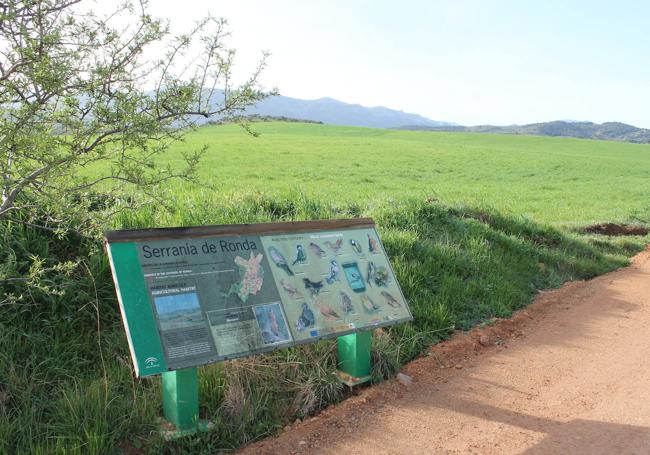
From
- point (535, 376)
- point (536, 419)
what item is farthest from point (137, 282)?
point (535, 376)

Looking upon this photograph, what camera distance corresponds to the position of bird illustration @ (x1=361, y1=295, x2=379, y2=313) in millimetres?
4637

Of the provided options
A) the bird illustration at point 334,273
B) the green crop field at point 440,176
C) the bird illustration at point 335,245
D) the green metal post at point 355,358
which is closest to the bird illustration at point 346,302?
the bird illustration at point 334,273

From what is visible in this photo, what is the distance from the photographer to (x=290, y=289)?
425 cm

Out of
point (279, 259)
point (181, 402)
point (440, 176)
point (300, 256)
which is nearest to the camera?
point (181, 402)

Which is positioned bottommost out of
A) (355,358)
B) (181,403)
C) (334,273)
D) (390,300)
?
(355,358)

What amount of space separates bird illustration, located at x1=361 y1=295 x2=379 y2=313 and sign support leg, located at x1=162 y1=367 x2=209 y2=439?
1518 mm

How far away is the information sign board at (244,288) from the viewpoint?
3504 mm

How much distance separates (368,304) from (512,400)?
1367 millimetres

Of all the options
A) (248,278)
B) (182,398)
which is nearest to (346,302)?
(248,278)

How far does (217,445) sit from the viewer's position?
378cm

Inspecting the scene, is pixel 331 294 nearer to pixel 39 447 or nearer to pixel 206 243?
pixel 206 243

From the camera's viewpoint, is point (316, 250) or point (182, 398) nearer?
point (182, 398)

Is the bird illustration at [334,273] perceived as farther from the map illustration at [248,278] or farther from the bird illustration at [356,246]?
the map illustration at [248,278]

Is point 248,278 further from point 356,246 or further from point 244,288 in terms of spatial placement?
point 356,246
